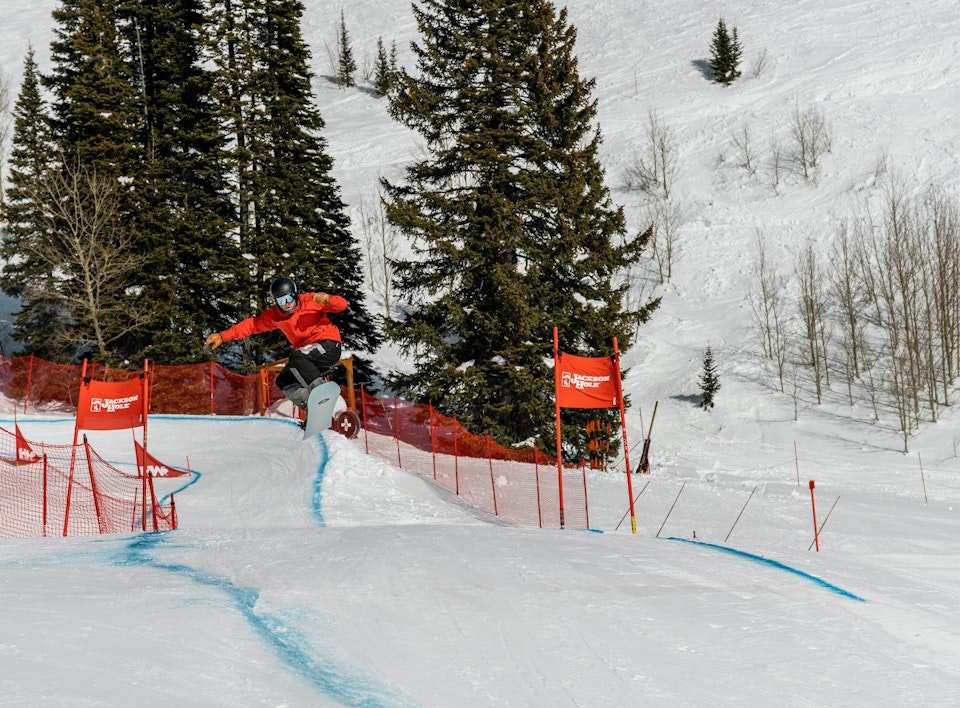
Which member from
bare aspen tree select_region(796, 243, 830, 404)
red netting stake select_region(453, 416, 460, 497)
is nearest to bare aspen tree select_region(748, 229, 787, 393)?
bare aspen tree select_region(796, 243, 830, 404)

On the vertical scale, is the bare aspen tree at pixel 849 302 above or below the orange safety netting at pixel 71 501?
above

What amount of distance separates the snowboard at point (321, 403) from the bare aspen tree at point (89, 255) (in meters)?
19.8

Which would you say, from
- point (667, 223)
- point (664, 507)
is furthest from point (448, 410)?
point (667, 223)

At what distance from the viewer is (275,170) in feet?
92.7

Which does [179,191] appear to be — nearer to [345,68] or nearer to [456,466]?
[456,466]

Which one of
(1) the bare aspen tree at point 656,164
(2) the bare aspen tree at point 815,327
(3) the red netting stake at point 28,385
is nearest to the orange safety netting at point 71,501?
(3) the red netting stake at point 28,385

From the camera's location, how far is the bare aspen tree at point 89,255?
26812 mm

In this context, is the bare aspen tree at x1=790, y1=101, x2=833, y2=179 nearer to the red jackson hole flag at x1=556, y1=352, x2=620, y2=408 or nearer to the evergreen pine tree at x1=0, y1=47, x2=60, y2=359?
the evergreen pine tree at x1=0, y1=47, x2=60, y2=359

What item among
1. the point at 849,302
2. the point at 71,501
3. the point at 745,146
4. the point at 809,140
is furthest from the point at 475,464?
the point at 809,140

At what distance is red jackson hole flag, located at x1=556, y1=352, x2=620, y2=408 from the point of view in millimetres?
12445

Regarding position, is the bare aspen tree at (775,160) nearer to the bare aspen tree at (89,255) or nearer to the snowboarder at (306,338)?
the bare aspen tree at (89,255)

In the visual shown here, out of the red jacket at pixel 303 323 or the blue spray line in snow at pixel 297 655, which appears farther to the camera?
the red jacket at pixel 303 323

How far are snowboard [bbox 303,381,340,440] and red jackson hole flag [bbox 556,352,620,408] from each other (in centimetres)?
436

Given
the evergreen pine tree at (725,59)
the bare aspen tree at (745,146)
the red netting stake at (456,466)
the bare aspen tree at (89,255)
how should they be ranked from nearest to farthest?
the red netting stake at (456,466), the bare aspen tree at (89,255), the bare aspen tree at (745,146), the evergreen pine tree at (725,59)
